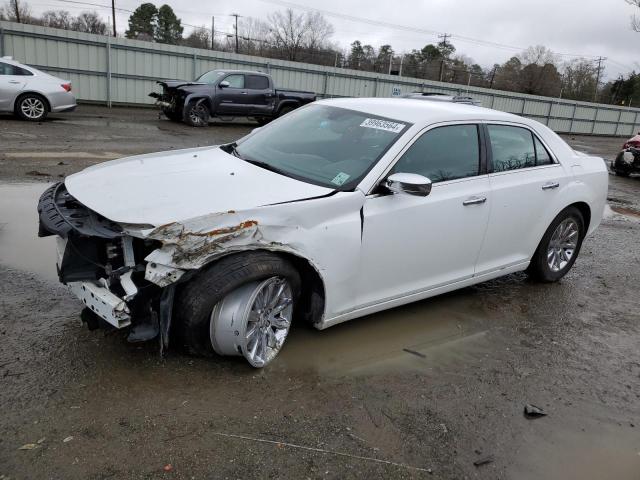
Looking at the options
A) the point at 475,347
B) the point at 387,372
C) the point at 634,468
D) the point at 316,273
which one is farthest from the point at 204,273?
the point at 634,468

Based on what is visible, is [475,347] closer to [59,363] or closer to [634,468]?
[634,468]

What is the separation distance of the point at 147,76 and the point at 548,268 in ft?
61.0

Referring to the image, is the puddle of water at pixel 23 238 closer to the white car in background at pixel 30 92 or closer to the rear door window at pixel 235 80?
the white car in background at pixel 30 92

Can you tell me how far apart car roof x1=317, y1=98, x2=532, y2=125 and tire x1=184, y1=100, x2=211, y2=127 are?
12.6 meters

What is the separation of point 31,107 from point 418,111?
41.8 ft

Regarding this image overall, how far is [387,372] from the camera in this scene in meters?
3.66

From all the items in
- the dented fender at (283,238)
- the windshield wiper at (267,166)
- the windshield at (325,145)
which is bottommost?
the dented fender at (283,238)

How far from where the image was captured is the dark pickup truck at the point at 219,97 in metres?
16.7

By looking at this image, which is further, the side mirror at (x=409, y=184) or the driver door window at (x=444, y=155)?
the driver door window at (x=444, y=155)

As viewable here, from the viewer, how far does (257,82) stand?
58.1 feet

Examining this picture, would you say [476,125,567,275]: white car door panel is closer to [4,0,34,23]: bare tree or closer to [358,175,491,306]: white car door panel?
[358,175,491,306]: white car door panel

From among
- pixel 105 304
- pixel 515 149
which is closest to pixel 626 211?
pixel 515 149

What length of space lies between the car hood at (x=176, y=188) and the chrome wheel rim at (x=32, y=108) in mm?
11673

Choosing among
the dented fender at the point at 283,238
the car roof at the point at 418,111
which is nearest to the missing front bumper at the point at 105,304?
the dented fender at the point at 283,238
